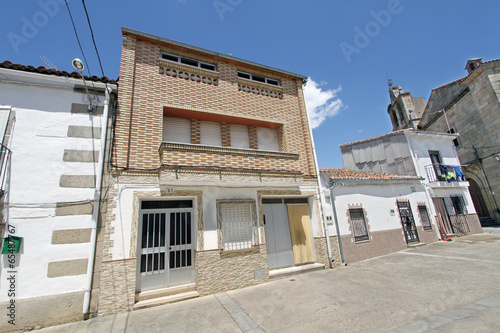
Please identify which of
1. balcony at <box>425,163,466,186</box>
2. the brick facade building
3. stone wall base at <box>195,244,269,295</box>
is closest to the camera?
the brick facade building

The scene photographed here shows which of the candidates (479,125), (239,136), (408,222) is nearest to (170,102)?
(239,136)

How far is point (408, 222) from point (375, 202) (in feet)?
8.02

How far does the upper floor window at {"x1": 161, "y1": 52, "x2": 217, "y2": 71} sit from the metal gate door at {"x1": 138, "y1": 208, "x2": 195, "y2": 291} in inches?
207

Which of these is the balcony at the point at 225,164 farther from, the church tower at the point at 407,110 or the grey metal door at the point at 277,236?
the church tower at the point at 407,110

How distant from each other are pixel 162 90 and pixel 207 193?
367cm

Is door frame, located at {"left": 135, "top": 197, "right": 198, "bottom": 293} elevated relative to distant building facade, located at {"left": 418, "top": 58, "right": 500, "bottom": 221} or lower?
lower

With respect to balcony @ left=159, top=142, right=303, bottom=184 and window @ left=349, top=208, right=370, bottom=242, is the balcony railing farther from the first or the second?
balcony @ left=159, top=142, right=303, bottom=184

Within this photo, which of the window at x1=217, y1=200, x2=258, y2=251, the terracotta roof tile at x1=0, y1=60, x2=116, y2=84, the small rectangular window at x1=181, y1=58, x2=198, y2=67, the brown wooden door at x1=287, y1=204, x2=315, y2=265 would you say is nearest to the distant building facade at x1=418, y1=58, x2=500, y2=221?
the brown wooden door at x1=287, y1=204, x2=315, y2=265

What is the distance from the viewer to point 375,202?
32.5ft

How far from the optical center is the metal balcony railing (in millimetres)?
4816

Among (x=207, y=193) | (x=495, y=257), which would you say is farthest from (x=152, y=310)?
(x=495, y=257)

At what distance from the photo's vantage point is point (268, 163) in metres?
7.34

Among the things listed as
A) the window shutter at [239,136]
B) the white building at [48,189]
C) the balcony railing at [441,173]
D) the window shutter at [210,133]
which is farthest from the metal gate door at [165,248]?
the balcony railing at [441,173]

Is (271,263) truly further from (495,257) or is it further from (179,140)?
(495,257)
